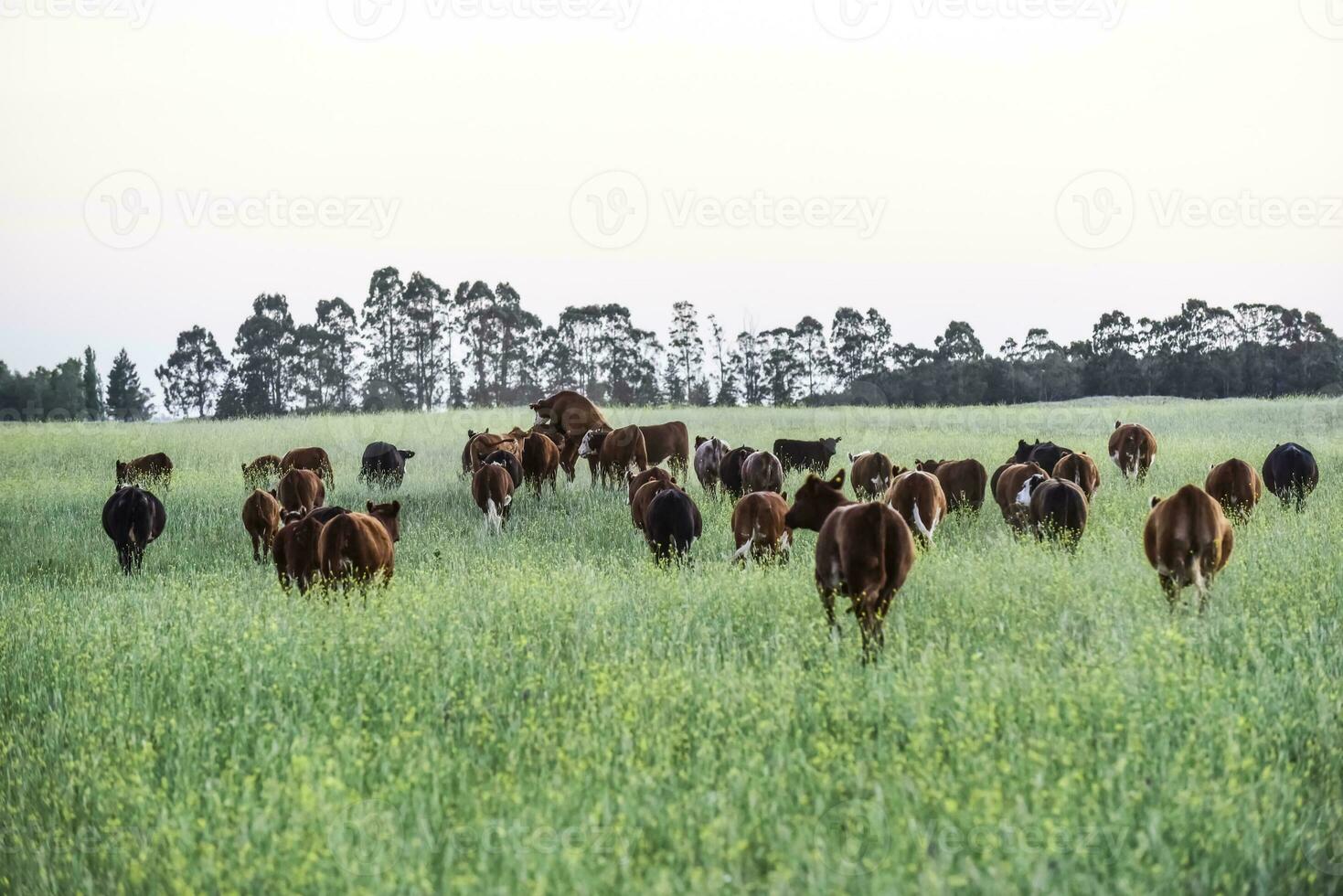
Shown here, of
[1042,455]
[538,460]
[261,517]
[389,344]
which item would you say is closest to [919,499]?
[1042,455]

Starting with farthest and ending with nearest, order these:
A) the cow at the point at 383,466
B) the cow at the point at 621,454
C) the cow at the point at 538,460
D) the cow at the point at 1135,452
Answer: the cow at the point at 383,466 < the cow at the point at 621,454 < the cow at the point at 538,460 < the cow at the point at 1135,452

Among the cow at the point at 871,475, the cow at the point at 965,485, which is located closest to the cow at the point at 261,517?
the cow at the point at 871,475

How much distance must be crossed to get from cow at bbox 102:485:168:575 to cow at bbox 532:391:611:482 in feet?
30.2

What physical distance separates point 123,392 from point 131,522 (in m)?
81.0

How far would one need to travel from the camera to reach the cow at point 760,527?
11.0 metres

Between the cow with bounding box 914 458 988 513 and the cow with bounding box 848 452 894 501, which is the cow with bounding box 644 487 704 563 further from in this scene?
the cow with bounding box 848 452 894 501

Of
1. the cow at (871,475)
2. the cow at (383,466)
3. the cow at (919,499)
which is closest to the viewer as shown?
the cow at (919,499)

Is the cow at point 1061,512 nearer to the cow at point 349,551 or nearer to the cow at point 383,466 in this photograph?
the cow at point 349,551

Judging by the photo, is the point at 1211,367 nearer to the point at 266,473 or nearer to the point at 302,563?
the point at 266,473

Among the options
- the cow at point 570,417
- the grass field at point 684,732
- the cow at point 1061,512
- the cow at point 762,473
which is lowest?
the grass field at point 684,732

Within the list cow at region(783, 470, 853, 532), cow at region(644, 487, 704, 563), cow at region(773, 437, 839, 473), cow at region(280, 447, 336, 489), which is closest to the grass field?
cow at region(644, 487, 704, 563)

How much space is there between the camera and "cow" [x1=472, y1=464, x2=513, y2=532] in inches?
625

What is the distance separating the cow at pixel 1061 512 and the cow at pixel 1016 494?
30.9 inches

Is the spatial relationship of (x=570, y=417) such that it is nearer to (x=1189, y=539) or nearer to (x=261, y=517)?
(x=261, y=517)
